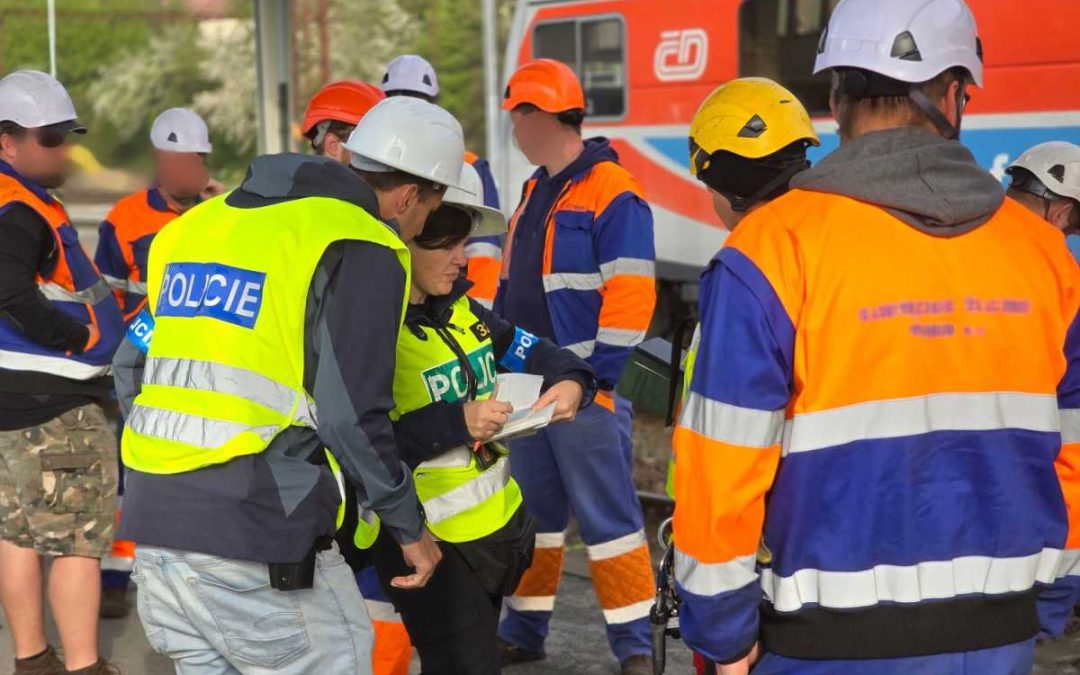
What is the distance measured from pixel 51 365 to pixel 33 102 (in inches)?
34.6

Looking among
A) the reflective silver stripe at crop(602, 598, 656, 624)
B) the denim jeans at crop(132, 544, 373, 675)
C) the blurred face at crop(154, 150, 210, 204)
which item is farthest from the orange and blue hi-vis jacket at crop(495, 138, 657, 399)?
the denim jeans at crop(132, 544, 373, 675)

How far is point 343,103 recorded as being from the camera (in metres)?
5.23

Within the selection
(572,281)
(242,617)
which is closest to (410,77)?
(572,281)

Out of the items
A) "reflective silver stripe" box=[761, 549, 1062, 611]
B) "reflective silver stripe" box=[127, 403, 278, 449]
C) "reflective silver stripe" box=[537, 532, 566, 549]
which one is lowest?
"reflective silver stripe" box=[537, 532, 566, 549]

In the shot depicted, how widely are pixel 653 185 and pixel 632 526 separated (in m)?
5.65

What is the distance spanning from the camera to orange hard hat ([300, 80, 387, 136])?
519 centimetres

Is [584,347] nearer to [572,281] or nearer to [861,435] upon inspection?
[572,281]

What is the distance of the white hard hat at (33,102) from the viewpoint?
4.36 meters

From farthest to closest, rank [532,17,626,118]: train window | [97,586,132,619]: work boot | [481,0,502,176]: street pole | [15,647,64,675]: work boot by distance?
[532,17,626,118]: train window
[481,0,502,176]: street pole
[97,586,132,619]: work boot
[15,647,64,675]: work boot

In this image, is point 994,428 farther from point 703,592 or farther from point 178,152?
point 178,152

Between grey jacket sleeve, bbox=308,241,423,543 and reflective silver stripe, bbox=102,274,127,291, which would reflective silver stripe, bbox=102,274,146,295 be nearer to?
reflective silver stripe, bbox=102,274,127,291

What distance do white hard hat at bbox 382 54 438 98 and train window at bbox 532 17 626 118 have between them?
440 centimetres

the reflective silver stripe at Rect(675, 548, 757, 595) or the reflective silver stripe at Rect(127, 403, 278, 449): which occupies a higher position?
the reflective silver stripe at Rect(127, 403, 278, 449)

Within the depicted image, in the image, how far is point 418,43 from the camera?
17.4 meters
